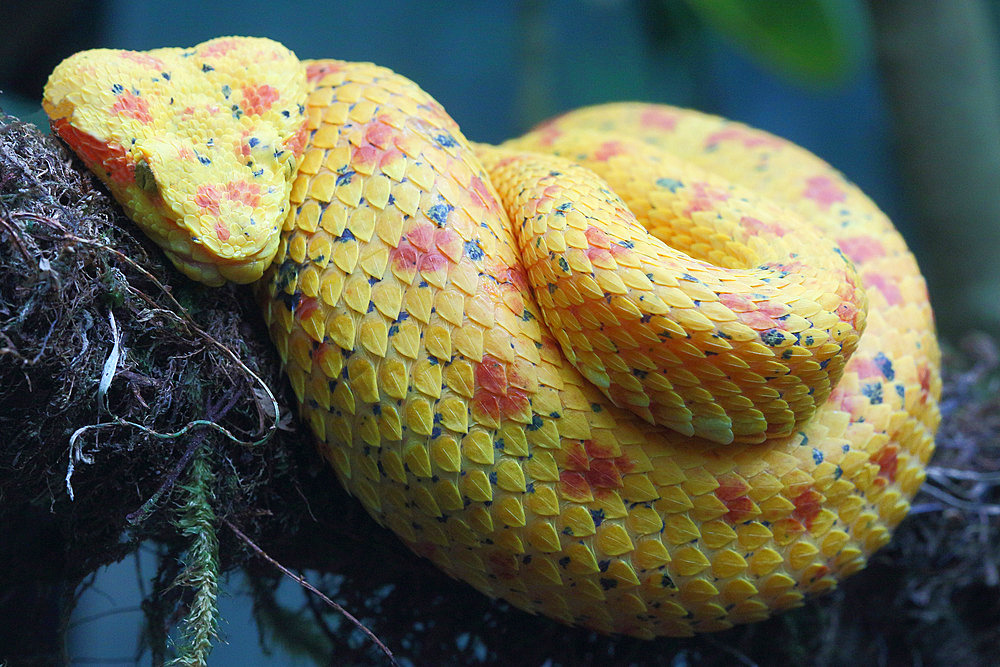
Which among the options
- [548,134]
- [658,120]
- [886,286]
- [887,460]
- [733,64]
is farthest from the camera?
[733,64]

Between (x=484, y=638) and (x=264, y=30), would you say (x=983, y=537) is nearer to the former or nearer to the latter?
(x=484, y=638)

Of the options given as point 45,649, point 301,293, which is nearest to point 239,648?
point 45,649

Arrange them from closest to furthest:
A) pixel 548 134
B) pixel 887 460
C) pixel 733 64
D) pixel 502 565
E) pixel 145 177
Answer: pixel 145 177 → pixel 502 565 → pixel 887 460 → pixel 548 134 → pixel 733 64

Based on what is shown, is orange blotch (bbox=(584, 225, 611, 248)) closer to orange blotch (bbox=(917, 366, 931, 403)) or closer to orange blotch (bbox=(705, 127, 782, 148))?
orange blotch (bbox=(917, 366, 931, 403))

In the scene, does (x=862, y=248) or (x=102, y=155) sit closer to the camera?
(x=102, y=155)

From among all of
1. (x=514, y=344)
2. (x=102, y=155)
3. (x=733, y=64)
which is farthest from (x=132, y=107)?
(x=733, y=64)

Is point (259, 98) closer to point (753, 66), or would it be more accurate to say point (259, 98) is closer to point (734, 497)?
point (734, 497)

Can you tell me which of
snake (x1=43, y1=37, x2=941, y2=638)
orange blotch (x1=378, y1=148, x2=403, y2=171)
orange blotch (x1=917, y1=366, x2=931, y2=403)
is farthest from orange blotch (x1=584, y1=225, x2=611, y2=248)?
orange blotch (x1=917, y1=366, x2=931, y2=403)
